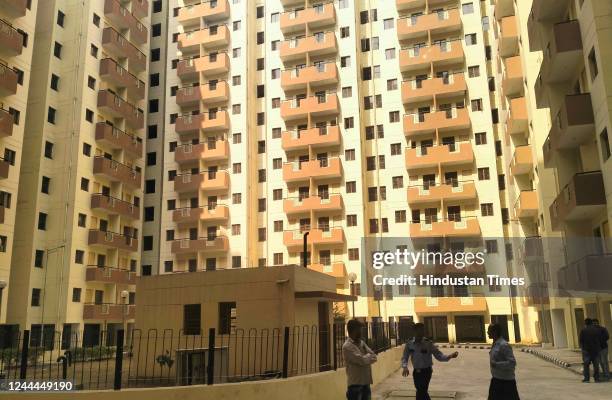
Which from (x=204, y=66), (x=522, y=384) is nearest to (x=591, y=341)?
(x=522, y=384)

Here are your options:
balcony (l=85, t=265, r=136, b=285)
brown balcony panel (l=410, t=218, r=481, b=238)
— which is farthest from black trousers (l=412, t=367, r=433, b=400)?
balcony (l=85, t=265, r=136, b=285)

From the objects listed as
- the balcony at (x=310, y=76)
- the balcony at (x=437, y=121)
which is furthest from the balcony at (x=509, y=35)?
the balcony at (x=310, y=76)

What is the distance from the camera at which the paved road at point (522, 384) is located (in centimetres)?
1507

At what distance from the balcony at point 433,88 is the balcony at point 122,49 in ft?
85.4

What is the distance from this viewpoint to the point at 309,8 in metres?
55.7

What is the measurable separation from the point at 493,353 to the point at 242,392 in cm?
529

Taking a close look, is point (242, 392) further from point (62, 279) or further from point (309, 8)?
point (309, 8)

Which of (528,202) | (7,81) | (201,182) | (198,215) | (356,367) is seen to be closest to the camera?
(356,367)

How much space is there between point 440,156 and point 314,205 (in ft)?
39.8

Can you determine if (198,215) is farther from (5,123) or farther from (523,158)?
(523,158)

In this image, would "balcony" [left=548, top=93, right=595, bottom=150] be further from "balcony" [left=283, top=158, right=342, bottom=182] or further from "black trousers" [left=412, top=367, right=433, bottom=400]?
"balcony" [left=283, top=158, right=342, bottom=182]

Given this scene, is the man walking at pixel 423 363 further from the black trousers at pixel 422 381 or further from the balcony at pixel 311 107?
the balcony at pixel 311 107

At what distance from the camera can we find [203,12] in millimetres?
A: 58312

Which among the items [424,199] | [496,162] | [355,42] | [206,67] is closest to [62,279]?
[206,67]
